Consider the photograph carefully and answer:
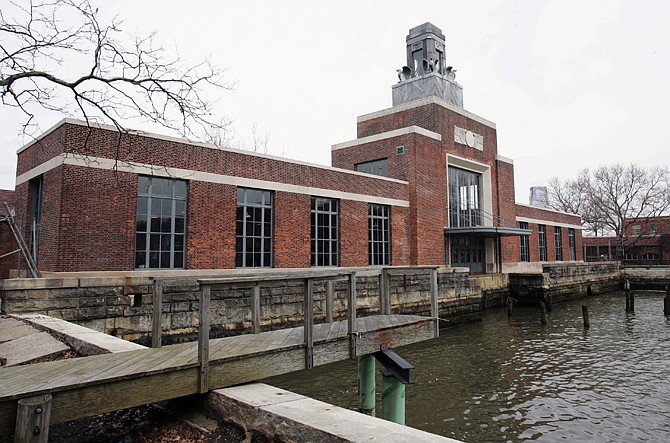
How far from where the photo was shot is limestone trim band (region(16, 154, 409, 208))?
10.9 meters

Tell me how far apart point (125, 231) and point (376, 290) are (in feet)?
26.1

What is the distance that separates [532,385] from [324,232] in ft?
31.8

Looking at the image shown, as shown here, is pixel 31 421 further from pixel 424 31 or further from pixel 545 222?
pixel 545 222

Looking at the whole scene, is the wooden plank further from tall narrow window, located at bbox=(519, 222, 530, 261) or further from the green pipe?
tall narrow window, located at bbox=(519, 222, 530, 261)

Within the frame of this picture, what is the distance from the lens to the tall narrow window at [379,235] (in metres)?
19.1

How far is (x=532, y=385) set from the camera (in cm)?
905

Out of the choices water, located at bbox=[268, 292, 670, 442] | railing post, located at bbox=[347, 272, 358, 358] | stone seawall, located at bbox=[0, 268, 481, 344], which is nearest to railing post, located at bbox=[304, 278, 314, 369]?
railing post, located at bbox=[347, 272, 358, 358]

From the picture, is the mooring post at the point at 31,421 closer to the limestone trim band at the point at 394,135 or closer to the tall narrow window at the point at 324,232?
the tall narrow window at the point at 324,232

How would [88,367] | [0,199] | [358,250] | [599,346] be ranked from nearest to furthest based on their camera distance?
1. [88,367]
2. [599,346]
3. [0,199]
4. [358,250]

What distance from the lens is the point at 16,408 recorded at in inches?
105

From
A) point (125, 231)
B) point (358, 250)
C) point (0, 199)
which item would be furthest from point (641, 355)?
point (0, 199)

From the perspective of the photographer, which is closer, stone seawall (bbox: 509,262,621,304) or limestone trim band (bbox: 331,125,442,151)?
limestone trim band (bbox: 331,125,442,151)

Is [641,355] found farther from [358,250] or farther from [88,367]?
[88,367]

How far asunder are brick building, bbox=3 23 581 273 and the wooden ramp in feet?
16.1
